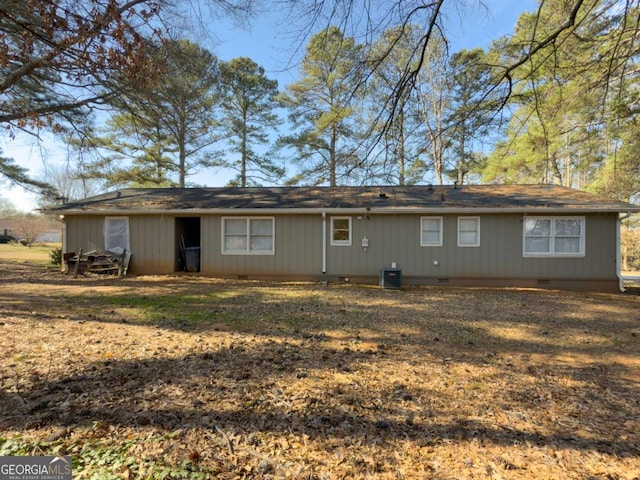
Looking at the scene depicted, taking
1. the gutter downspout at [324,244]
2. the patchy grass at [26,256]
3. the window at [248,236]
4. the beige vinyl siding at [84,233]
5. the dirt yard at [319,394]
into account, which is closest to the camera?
the dirt yard at [319,394]

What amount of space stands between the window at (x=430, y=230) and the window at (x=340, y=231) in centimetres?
238

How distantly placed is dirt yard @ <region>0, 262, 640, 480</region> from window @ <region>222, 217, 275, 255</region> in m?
5.08

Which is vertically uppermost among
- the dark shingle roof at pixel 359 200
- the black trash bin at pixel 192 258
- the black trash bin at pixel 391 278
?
the dark shingle roof at pixel 359 200

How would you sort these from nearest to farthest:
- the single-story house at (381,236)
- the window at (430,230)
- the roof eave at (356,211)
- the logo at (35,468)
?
the logo at (35,468), the roof eave at (356,211), the single-story house at (381,236), the window at (430,230)

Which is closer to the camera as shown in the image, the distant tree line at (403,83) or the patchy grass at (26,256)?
the distant tree line at (403,83)

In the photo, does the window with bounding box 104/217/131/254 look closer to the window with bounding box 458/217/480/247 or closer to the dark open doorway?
the dark open doorway

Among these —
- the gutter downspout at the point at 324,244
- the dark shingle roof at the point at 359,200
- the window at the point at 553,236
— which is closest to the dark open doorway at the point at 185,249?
the dark shingle roof at the point at 359,200

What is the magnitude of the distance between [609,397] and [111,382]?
4.76 m

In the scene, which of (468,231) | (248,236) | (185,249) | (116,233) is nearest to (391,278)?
(468,231)

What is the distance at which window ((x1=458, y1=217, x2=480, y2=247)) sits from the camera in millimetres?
10461

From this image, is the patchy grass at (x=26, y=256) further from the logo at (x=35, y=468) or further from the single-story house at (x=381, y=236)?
the logo at (x=35, y=468)

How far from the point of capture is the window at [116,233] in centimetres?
1173

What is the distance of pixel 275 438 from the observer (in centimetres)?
236

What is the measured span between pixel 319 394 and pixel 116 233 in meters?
11.6
